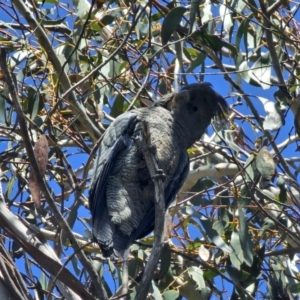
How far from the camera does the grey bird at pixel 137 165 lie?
3334mm

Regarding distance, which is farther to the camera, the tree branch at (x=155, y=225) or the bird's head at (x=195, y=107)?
the bird's head at (x=195, y=107)

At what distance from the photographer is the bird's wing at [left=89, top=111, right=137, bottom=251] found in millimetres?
3346

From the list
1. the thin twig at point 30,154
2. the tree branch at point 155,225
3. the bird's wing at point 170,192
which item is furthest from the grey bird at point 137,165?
the thin twig at point 30,154

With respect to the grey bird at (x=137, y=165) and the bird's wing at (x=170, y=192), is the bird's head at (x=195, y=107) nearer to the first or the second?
the grey bird at (x=137, y=165)

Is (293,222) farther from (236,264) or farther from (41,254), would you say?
(41,254)

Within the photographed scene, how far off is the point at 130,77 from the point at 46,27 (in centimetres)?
57

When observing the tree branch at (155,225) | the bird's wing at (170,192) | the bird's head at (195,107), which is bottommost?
the tree branch at (155,225)

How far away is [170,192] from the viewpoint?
11.8 feet

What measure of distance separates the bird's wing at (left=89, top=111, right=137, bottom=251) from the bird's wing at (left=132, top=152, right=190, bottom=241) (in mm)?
→ 202

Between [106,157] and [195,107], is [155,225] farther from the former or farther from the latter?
[195,107]

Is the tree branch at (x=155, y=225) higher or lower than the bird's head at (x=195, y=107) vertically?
lower

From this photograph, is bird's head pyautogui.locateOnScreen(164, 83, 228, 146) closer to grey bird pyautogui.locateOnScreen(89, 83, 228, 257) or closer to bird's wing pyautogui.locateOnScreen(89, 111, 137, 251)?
grey bird pyautogui.locateOnScreen(89, 83, 228, 257)

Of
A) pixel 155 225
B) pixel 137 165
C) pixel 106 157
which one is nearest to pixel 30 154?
pixel 155 225

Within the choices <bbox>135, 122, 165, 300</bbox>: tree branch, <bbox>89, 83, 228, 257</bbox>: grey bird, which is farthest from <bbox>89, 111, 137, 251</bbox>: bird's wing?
<bbox>135, 122, 165, 300</bbox>: tree branch
